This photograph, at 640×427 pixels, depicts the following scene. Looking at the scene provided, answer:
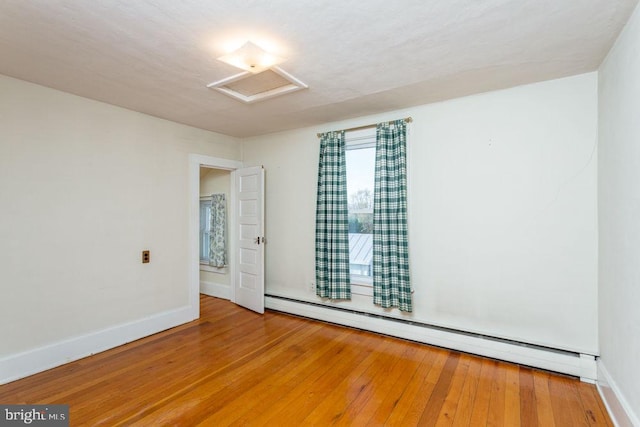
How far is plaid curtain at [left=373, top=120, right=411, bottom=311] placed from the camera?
3.19 m

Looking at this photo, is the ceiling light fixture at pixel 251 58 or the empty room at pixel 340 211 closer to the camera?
the empty room at pixel 340 211

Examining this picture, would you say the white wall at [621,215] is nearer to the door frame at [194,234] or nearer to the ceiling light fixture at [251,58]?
the ceiling light fixture at [251,58]

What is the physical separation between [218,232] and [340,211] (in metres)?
2.31

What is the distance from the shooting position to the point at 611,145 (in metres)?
2.11

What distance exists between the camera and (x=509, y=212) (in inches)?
108

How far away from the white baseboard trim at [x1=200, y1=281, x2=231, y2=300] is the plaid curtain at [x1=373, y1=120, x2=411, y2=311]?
2534 millimetres

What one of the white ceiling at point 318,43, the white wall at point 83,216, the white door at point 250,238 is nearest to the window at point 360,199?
the white ceiling at point 318,43

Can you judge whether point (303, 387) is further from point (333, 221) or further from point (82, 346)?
point (82, 346)

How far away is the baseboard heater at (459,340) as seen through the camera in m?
2.46

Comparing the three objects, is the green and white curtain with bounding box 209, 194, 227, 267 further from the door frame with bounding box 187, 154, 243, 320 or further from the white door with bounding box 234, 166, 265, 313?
the door frame with bounding box 187, 154, 243, 320

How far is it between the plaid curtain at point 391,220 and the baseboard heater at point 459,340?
0.26 m

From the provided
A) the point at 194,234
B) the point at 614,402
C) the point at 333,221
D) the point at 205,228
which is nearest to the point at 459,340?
the point at 614,402

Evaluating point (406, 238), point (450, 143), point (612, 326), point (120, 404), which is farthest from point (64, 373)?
point (612, 326)

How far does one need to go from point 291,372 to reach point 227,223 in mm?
2881
